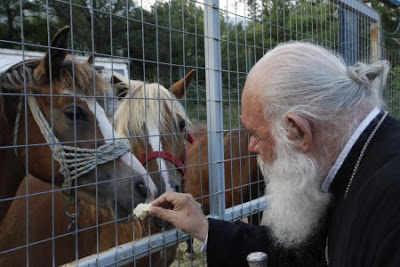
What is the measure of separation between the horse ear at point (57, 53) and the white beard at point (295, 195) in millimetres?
1076

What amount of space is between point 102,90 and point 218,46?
78 centimetres

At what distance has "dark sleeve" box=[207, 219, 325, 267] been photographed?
82.4 inches

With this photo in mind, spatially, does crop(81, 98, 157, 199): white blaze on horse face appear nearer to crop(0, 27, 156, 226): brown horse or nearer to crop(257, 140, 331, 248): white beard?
crop(0, 27, 156, 226): brown horse

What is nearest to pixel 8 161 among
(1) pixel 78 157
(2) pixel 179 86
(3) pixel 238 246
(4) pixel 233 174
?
(1) pixel 78 157

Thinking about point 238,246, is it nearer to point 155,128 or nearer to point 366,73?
point 155,128

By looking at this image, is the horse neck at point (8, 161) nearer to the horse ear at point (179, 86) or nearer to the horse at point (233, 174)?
the horse ear at point (179, 86)

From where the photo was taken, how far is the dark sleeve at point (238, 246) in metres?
2.09

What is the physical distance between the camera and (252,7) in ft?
9.89

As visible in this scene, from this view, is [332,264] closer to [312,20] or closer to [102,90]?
[102,90]

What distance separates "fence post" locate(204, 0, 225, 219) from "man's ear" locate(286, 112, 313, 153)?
3.59 ft

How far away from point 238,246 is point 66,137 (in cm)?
108

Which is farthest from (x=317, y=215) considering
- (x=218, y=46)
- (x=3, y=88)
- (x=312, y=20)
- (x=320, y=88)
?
(x=312, y=20)

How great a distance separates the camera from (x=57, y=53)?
204 centimetres

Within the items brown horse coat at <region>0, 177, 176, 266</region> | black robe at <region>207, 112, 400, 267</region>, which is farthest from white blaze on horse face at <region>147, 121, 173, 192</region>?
black robe at <region>207, 112, 400, 267</region>
